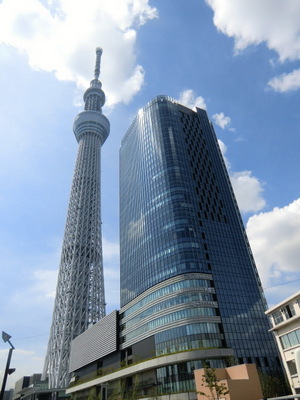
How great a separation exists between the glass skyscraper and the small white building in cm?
1628

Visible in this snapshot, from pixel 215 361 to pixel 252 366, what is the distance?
2090 centimetres

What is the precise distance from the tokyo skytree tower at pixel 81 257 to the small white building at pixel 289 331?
9389 centimetres

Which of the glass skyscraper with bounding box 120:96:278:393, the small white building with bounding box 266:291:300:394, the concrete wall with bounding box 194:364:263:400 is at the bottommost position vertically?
the concrete wall with bounding box 194:364:263:400

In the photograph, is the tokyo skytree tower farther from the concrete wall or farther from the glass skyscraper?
the concrete wall

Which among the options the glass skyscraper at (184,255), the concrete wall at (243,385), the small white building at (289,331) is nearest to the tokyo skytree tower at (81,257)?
the glass skyscraper at (184,255)

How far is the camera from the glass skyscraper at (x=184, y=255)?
72.0 meters

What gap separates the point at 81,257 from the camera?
14875 centimetres

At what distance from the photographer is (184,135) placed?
112 metres

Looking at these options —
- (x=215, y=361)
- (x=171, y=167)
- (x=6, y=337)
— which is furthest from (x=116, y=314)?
(x=6, y=337)

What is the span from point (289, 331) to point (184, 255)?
3270cm

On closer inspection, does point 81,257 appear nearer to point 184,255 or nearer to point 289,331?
point 184,255

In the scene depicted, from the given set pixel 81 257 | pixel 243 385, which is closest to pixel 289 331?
pixel 243 385

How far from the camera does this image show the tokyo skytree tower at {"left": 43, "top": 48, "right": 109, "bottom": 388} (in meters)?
130

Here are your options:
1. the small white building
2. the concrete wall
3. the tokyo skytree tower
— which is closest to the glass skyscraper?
the small white building
